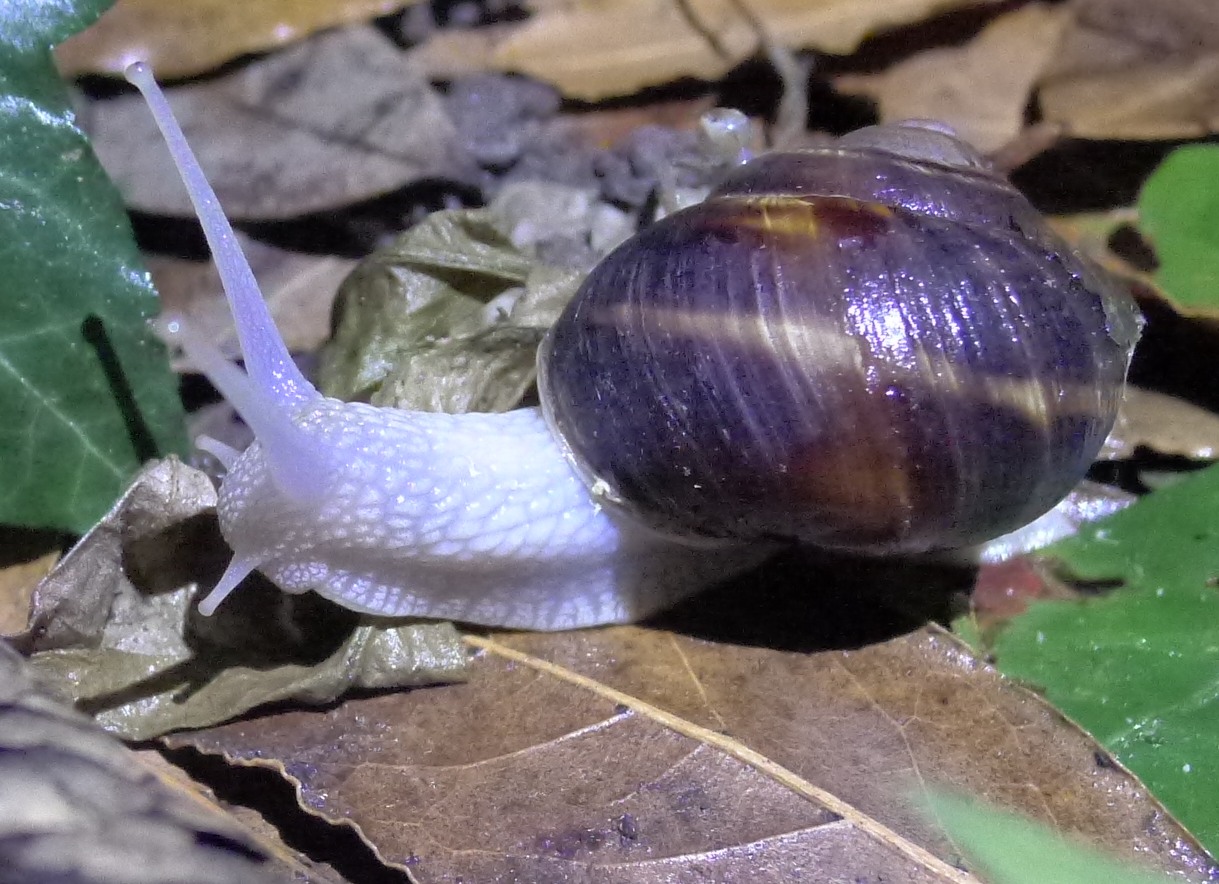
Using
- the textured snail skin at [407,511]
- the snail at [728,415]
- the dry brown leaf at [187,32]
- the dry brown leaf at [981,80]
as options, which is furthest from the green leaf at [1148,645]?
the dry brown leaf at [187,32]

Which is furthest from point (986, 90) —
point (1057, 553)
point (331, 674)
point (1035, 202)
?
point (331, 674)

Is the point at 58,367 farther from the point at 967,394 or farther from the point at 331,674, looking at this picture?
the point at 967,394

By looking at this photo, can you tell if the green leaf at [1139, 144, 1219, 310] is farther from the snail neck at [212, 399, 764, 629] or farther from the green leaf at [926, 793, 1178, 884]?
the green leaf at [926, 793, 1178, 884]

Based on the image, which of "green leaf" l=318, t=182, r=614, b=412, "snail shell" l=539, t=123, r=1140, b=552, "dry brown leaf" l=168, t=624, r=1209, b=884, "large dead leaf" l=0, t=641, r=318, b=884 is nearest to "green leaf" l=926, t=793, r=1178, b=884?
"dry brown leaf" l=168, t=624, r=1209, b=884

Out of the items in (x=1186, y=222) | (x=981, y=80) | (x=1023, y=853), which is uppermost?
(x=981, y=80)

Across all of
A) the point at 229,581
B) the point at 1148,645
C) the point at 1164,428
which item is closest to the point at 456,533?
the point at 229,581

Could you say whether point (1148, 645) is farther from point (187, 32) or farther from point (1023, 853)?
point (187, 32)

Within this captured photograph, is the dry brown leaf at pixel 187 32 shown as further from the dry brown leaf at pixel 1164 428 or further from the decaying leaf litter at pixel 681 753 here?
the dry brown leaf at pixel 1164 428
